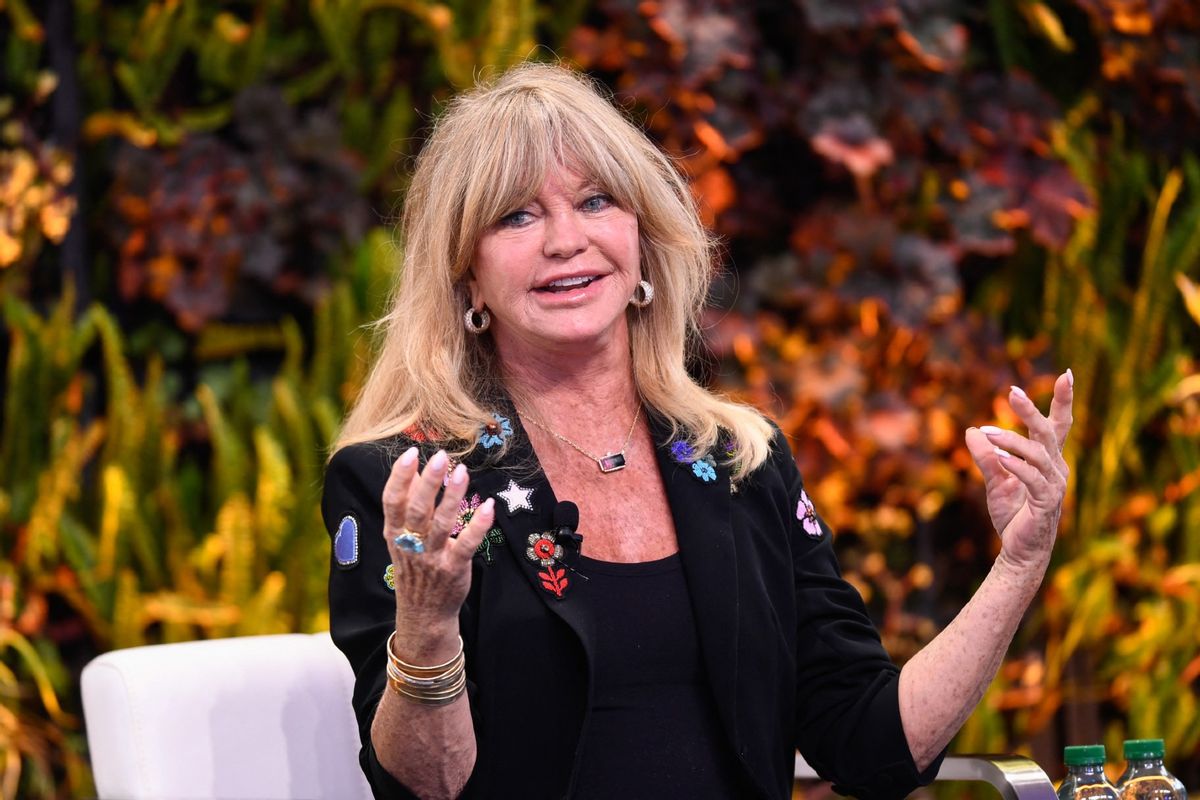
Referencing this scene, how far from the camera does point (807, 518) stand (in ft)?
6.49

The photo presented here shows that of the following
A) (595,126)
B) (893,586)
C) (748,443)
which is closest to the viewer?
(595,126)

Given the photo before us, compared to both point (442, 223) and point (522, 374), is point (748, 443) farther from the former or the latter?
point (442, 223)

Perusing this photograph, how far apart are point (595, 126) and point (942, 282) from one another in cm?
194

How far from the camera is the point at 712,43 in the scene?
11.3 feet

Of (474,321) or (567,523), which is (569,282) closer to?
(474,321)

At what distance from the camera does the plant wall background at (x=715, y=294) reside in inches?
130

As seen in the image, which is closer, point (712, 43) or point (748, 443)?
point (748, 443)

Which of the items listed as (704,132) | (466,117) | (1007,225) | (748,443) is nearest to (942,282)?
(1007,225)

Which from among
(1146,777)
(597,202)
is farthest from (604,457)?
(1146,777)

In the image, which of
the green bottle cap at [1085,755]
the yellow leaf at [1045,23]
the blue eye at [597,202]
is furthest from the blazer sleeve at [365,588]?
the yellow leaf at [1045,23]

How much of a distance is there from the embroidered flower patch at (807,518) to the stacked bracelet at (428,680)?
652mm

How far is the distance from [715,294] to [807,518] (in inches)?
65.4

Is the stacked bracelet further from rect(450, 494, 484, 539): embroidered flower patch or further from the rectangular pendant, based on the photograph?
the rectangular pendant

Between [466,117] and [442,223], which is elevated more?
[466,117]
